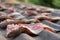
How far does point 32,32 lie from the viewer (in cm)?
176

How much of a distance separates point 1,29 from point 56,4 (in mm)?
6230

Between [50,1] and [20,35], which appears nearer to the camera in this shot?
[20,35]

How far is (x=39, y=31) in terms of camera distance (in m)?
1.81

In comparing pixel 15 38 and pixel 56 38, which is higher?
pixel 56 38

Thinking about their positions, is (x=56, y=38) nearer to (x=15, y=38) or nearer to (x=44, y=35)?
(x=44, y=35)

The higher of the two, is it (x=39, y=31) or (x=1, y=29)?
(x=39, y=31)

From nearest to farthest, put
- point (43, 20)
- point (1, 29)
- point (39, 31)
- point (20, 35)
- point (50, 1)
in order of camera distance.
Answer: point (20, 35) < point (39, 31) < point (1, 29) < point (43, 20) < point (50, 1)

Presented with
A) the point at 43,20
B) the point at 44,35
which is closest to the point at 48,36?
the point at 44,35

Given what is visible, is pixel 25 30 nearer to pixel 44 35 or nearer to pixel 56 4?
pixel 44 35

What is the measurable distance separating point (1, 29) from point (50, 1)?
685 cm

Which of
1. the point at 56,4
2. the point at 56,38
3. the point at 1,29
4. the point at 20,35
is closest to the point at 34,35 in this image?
the point at 20,35

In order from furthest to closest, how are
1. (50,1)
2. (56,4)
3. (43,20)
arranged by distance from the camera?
(50,1) < (56,4) < (43,20)

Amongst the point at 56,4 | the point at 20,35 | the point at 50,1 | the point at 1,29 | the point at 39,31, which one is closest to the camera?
the point at 20,35

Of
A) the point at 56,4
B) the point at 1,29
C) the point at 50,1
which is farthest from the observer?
the point at 50,1
